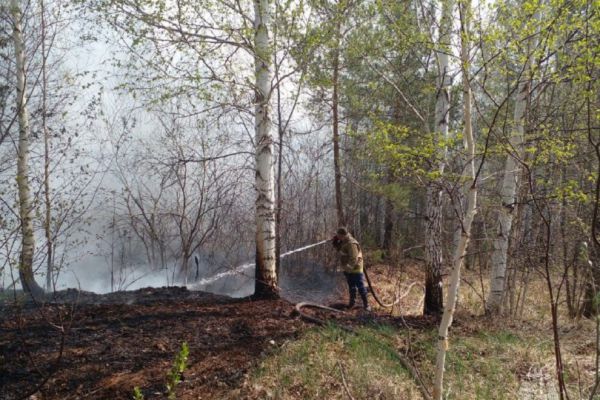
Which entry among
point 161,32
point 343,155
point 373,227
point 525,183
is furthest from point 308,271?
point 161,32

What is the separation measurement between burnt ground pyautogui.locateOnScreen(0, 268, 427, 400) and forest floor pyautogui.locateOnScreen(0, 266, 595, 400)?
1 cm

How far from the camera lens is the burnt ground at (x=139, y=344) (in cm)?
374

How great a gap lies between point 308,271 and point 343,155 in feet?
15.4

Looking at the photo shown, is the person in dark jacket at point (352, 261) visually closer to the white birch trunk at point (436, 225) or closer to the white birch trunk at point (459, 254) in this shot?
the white birch trunk at point (436, 225)

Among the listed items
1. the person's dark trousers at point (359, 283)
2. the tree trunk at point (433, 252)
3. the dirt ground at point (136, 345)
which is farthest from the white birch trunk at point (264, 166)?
the tree trunk at point (433, 252)

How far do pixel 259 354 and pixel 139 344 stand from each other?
134 cm

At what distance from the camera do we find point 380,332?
17.4ft

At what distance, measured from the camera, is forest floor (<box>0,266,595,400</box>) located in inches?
150

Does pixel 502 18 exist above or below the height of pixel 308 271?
above

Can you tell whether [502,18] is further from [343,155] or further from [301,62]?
[343,155]

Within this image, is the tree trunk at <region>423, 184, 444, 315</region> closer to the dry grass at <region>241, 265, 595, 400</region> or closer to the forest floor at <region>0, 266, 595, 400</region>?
the forest floor at <region>0, 266, 595, 400</region>

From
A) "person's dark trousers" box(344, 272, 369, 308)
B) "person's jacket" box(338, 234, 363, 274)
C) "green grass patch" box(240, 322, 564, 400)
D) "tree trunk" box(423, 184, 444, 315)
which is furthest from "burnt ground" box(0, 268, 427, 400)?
"person's jacket" box(338, 234, 363, 274)

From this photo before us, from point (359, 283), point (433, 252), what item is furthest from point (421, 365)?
point (359, 283)

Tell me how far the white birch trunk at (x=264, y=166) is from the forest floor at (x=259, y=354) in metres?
0.69
